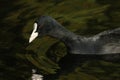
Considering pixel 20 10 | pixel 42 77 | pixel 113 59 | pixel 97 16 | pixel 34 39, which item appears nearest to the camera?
pixel 42 77

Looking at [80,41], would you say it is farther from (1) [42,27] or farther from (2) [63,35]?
(1) [42,27]

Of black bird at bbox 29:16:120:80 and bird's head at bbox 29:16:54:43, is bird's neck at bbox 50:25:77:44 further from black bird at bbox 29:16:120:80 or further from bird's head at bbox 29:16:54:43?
bird's head at bbox 29:16:54:43

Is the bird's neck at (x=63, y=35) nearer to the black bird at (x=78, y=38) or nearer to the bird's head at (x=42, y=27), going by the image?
the black bird at (x=78, y=38)

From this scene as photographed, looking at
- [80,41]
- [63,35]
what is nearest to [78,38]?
[80,41]

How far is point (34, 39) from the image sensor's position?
12477mm

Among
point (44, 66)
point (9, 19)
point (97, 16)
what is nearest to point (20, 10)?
point (9, 19)

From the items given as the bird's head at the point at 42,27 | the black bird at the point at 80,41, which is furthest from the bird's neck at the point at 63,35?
the bird's head at the point at 42,27

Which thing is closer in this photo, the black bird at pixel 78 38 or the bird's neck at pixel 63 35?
the black bird at pixel 78 38

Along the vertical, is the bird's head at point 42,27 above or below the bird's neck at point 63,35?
above

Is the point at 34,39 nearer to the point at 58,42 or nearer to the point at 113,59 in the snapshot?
the point at 58,42

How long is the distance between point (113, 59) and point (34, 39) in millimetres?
1975

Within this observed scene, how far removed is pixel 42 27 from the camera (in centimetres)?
1204

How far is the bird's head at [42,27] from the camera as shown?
11945mm

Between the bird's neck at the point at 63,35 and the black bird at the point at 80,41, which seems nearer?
the black bird at the point at 80,41
